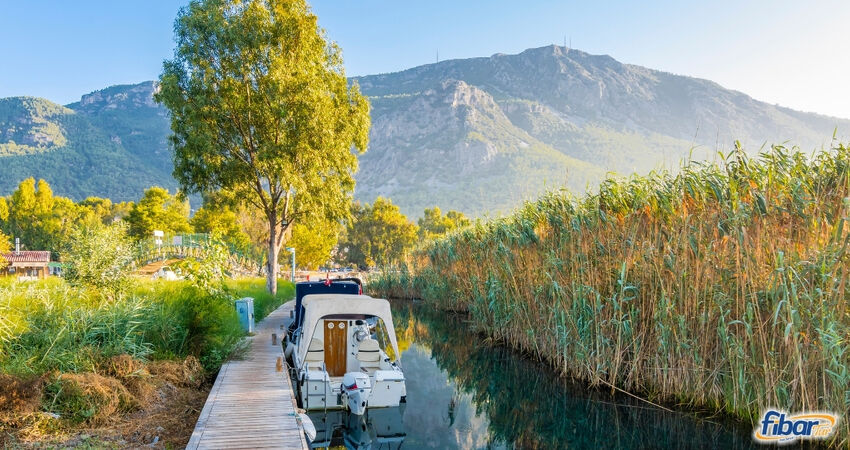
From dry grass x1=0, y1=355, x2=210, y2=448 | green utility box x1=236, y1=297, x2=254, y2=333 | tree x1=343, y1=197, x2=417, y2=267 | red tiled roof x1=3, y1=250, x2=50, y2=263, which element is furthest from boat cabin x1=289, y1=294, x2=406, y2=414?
tree x1=343, y1=197, x2=417, y2=267

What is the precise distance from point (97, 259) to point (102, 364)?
11.0ft

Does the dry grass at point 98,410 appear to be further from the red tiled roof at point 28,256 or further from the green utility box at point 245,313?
the red tiled roof at point 28,256

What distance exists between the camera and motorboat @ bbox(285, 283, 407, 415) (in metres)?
10.4

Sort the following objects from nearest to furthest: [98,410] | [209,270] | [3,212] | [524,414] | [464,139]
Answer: [98,410] < [524,414] < [209,270] < [3,212] < [464,139]

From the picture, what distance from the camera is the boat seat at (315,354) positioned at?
A: 38.2 ft

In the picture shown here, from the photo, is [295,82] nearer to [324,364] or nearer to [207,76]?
[207,76]

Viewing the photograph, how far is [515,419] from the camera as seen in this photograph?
1127 centimetres

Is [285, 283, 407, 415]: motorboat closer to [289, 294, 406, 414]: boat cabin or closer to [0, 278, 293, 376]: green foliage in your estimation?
[289, 294, 406, 414]: boat cabin

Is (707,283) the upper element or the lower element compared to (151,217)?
lower

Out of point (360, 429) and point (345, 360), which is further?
point (345, 360)

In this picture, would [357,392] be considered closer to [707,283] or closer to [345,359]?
[345,359]

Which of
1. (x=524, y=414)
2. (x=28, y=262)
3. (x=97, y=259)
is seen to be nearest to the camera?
(x=97, y=259)

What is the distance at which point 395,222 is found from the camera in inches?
2879

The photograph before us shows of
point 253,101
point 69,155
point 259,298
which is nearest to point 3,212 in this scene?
point 253,101
